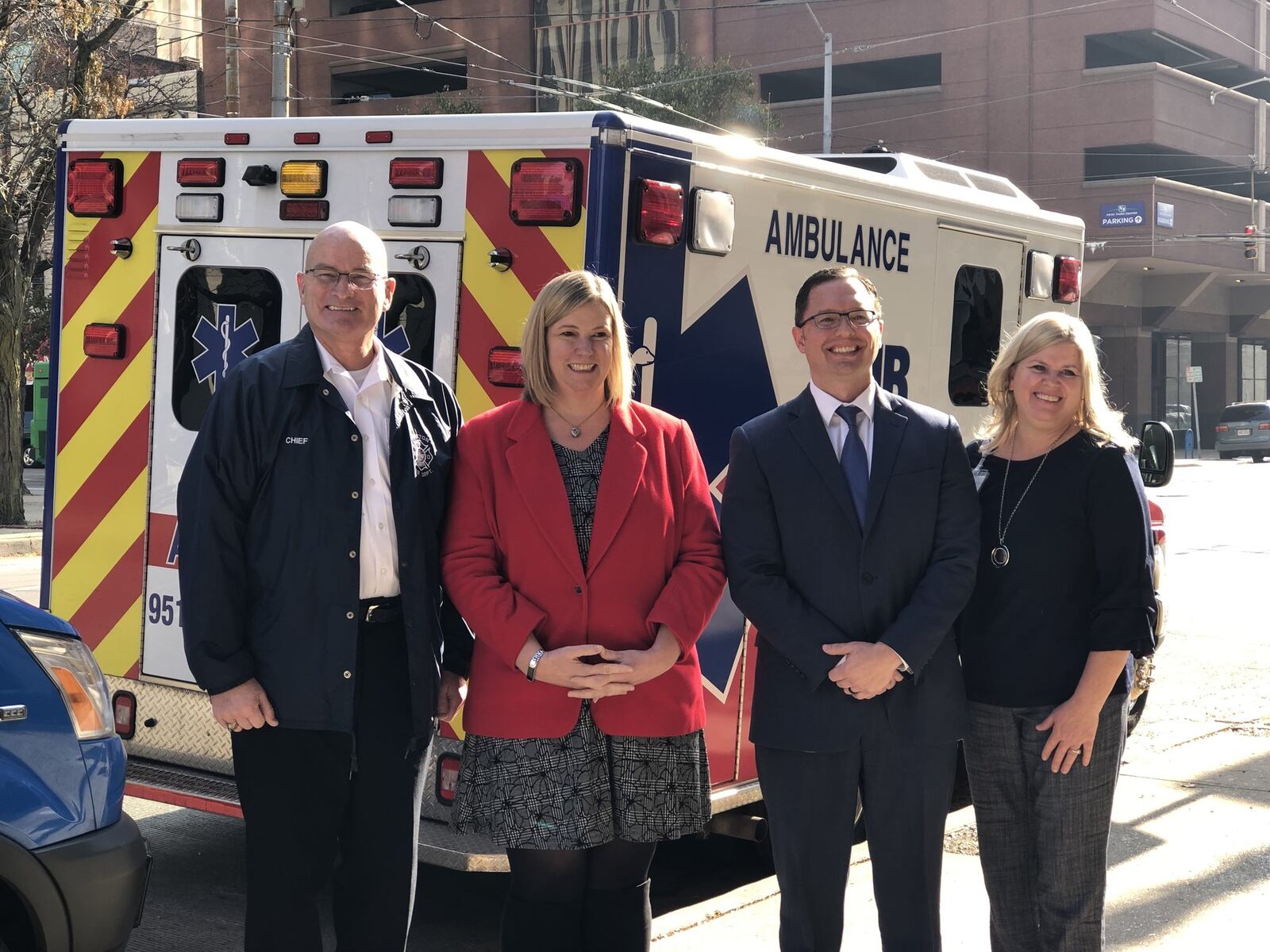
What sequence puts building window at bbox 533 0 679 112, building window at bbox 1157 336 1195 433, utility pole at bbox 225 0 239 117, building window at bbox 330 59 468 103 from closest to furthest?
utility pole at bbox 225 0 239 117, building window at bbox 533 0 679 112, building window at bbox 330 59 468 103, building window at bbox 1157 336 1195 433

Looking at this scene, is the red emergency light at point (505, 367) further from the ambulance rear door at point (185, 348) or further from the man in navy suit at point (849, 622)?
the man in navy suit at point (849, 622)

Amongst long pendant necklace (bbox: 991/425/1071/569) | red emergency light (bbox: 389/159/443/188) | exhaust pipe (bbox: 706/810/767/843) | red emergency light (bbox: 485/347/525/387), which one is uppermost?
red emergency light (bbox: 389/159/443/188)

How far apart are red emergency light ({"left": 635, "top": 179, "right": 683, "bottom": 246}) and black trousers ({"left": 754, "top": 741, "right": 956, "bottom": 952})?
160cm

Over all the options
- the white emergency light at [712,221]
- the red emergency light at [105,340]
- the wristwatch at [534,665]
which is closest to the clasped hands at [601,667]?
the wristwatch at [534,665]

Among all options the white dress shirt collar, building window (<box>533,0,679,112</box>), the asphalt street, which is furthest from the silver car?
the white dress shirt collar

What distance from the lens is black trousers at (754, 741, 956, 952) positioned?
3.42m

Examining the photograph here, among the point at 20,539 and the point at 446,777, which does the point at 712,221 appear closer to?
the point at 446,777

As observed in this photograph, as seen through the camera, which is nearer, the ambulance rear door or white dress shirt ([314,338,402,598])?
white dress shirt ([314,338,402,598])

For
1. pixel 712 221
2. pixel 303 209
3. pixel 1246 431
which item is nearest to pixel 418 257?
pixel 303 209

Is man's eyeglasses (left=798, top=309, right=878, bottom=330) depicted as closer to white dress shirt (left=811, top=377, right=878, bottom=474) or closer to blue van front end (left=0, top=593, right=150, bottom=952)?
white dress shirt (left=811, top=377, right=878, bottom=474)

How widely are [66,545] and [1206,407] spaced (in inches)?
1995

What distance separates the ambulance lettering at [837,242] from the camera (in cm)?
479

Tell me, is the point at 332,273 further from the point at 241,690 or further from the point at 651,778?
the point at 651,778

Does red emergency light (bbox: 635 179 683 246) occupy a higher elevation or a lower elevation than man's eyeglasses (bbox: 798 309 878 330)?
higher
